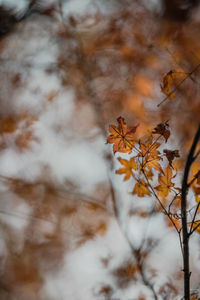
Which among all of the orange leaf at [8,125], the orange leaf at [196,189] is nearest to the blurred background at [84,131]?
the orange leaf at [8,125]

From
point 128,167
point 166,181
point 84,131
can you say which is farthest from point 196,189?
point 84,131

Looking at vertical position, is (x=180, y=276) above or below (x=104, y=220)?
below

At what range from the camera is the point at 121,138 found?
0.71m

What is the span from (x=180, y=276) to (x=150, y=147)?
70 cm

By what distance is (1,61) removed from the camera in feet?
4.34

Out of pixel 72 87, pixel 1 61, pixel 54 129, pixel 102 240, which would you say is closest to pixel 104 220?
pixel 102 240

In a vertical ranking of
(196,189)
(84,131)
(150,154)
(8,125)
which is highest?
(8,125)

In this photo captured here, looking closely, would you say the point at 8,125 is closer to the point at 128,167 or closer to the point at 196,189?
the point at 128,167

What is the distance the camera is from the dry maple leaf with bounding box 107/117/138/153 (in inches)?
27.6

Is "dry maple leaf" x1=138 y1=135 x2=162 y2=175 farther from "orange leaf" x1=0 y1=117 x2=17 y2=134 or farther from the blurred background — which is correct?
"orange leaf" x1=0 y1=117 x2=17 y2=134

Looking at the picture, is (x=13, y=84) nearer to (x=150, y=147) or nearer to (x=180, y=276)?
(x=150, y=147)

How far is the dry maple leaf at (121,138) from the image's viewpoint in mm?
701

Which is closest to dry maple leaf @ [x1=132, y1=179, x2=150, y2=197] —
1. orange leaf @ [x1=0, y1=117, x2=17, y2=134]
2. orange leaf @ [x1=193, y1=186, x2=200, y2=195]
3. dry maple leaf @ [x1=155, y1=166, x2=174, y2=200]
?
dry maple leaf @ [x1=155, y1=166, x2=174, y2=200]

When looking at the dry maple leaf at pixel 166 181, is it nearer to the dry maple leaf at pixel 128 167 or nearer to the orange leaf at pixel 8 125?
the dry maple leaf at pixel 128 167
